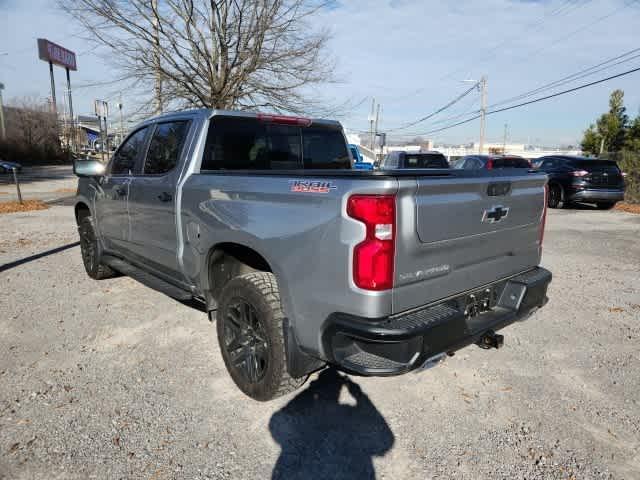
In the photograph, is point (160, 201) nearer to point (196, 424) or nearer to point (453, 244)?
point (196, 424)

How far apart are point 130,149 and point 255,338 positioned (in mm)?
2684

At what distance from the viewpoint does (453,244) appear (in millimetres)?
2396

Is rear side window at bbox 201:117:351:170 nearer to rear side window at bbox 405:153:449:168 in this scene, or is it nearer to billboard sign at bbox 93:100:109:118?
rear side window at bbox 405:153:449:168

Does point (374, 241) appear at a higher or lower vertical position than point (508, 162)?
lower

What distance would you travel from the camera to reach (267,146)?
12.6 feet

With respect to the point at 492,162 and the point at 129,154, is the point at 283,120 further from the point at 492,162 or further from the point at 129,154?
the point at 492,162

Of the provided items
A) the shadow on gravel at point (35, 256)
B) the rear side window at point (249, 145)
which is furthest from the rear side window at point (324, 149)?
the shadow on gravel at point (35, 256)

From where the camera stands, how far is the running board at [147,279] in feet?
11.5

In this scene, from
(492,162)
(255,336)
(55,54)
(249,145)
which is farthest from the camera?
(55,54)

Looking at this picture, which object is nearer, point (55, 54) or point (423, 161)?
point (423, 161)

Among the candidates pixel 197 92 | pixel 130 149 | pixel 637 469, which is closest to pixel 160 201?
pixel 130 149

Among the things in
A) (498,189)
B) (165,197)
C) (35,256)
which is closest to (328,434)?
(498,189)

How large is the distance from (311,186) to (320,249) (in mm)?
353

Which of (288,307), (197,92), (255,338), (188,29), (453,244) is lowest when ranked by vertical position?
(255,338)
